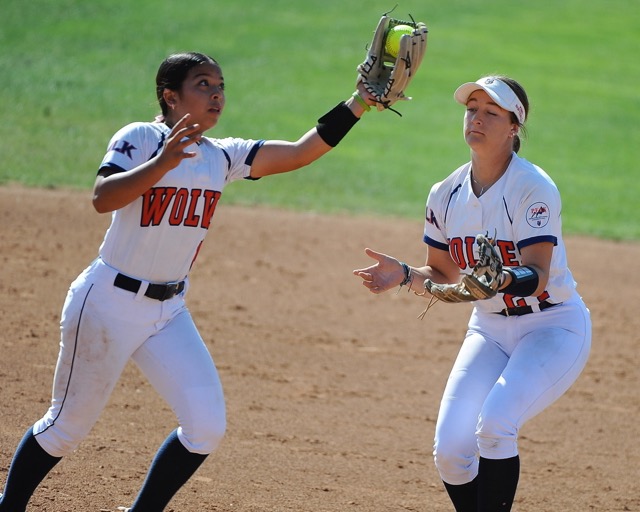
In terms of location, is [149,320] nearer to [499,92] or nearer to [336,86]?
[499,92]

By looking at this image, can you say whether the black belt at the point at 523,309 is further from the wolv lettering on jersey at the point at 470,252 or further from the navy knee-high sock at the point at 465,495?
the navy knee-high sock at the point at 465,495

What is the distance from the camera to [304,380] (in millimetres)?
6809

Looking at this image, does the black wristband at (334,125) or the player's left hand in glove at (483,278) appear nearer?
the player's left hand in glove at (483,278)

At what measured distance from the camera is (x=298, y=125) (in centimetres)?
1619

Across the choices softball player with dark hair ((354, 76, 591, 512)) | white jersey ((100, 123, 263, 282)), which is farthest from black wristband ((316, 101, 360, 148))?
white jersey ((100, 123, 263, 282))

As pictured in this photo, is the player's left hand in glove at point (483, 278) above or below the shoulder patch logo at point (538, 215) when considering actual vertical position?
below

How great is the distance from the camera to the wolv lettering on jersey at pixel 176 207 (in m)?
3.71

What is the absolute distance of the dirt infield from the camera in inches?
194

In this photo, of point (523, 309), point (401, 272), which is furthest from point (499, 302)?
point (401, 272)

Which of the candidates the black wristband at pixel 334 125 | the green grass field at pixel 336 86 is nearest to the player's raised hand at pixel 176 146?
the black wristband at pixel 334 125

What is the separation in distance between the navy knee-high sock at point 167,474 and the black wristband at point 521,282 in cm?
145

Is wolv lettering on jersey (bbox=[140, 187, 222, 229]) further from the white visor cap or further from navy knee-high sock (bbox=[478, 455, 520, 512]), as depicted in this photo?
navy knee-high sock (bbox=[478, 455, 520, 512])

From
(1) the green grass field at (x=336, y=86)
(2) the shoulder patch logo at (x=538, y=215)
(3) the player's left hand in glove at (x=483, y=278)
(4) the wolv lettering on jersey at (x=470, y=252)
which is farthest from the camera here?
(1) the green grass field at (x=336, y=86)

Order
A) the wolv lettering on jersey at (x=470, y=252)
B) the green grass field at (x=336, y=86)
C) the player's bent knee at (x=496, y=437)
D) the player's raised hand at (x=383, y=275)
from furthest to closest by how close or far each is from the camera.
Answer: the green grass field at (x=336, y=86) → the player's raised hand at (x=383, y=275) → the wolv lettering on jersey at (x=470, y=252) → the player's bent knee at (x=496, y=437)
